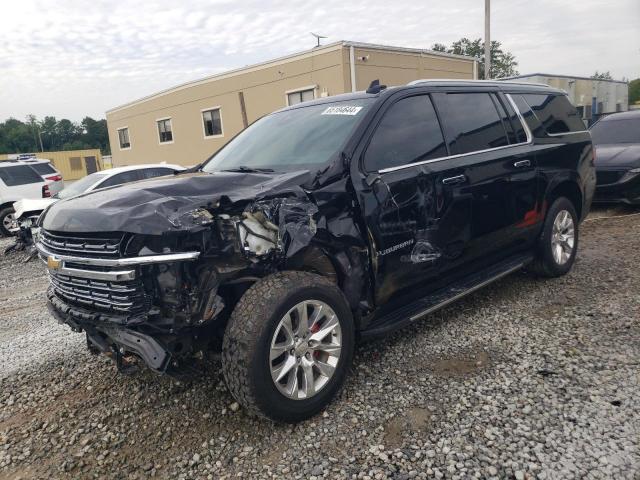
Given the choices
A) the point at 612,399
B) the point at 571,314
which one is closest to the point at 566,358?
the point at 612,399

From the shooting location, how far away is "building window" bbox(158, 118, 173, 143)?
24.0 metres

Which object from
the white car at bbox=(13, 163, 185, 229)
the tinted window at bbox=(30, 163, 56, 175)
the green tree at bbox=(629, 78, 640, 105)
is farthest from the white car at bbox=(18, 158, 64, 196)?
the green tree at bbox=(629, 78, 640, 105)

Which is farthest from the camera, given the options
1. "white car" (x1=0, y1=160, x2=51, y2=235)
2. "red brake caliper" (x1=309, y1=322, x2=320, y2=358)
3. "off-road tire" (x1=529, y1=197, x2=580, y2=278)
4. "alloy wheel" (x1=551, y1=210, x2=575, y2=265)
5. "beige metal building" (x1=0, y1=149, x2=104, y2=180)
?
"beige metal building" (x1=0, y1=149, x2=104, y2=180)

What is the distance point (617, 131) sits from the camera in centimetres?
900

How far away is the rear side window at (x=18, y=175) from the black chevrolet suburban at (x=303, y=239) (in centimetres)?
978

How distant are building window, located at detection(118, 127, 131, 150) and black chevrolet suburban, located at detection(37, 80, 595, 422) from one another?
2602 centimetres

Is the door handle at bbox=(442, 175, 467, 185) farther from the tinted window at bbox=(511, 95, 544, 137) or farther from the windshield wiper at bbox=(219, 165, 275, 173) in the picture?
the tinted window at bbox=(511, 95, 544, 137)

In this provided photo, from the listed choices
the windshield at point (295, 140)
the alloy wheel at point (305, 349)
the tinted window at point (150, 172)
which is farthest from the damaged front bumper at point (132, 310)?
the tinted window at point (150, 172)

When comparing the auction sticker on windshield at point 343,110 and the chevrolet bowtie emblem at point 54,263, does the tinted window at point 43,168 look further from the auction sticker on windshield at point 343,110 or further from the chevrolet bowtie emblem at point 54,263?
the auction sticker on windshield at point 343,110

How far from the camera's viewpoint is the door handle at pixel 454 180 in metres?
3.55

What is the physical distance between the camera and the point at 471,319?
4125 millimetres

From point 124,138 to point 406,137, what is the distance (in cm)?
2795

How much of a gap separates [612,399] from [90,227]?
311cm

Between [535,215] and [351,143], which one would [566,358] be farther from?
[351,143]
